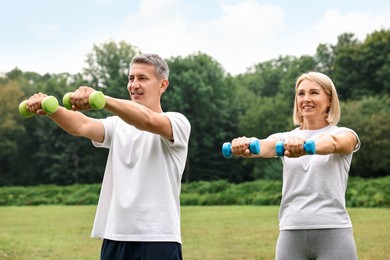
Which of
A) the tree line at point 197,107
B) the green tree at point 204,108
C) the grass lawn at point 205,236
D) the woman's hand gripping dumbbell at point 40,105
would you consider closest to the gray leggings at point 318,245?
the woman's hand gripping dumbbell at point 40,105

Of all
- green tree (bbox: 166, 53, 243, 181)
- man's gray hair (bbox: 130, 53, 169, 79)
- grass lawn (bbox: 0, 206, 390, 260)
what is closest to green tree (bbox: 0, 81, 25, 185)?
green tree (bbox: 166, 53, 243, 181)

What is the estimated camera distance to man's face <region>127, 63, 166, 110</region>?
475 centimetres

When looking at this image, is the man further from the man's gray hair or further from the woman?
the woman

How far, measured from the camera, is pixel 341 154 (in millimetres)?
4613

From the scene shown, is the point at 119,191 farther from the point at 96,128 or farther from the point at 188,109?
the point at 188,109

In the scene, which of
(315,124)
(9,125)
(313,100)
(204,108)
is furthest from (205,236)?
(9,125)

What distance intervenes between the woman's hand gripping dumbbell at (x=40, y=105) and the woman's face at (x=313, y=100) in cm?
183

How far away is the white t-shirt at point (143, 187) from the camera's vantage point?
14.7 feet

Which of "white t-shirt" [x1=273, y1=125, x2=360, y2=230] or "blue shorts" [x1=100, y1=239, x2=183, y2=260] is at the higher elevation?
"white t-shirt" [x1=273, y1=125, x2=360, y2=230]

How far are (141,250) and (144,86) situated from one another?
45.4 inches

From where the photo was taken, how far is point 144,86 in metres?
4.75

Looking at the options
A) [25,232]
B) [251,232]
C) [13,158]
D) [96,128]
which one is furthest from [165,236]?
[13,158]

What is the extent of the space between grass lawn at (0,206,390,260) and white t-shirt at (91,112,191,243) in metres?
9.33

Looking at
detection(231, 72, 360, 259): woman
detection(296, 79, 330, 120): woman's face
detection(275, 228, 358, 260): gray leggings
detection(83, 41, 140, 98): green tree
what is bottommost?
detection(275, 228, 358, 260): gray leggings
